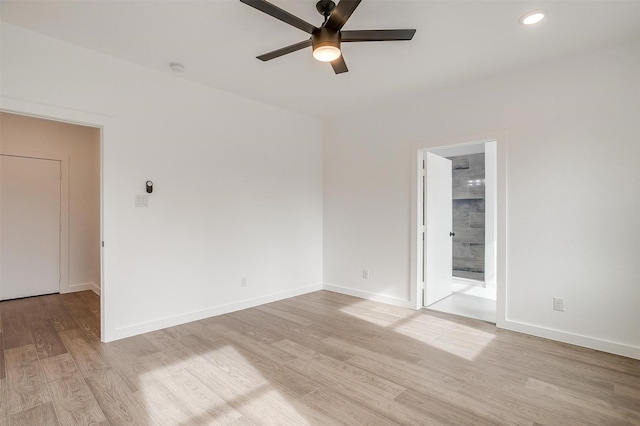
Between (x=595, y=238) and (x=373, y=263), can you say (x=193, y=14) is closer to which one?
(x=373, y=263)

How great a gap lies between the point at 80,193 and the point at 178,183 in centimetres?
284

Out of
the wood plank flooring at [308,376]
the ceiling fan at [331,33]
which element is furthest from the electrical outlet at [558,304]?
the ceiling fan at [331,33]

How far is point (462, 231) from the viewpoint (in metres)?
6.16

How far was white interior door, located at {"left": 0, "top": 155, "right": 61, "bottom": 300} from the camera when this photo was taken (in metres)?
4.46

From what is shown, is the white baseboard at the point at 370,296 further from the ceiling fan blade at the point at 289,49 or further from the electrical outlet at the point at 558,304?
the ceiling fan blade at the point at 289,49

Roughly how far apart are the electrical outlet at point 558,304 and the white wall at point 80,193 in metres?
6.13

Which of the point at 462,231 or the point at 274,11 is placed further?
the point at 462,231

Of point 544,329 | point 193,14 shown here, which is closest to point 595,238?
point 544,329

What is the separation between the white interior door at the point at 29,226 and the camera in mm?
4465

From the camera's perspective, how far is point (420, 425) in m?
1.81

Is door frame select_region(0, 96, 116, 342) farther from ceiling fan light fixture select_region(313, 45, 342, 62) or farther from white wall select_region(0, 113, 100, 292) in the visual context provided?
white wall select_region(0, 113, 100, 292)

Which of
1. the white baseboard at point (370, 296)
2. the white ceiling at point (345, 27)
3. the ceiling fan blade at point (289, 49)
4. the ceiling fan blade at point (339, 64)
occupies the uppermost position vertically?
the white ceiling at point (345, 27)

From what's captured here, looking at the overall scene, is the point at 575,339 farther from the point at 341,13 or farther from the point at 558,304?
the point at 341,13

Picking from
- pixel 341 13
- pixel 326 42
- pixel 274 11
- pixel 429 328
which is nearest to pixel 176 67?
pixel 274 11
